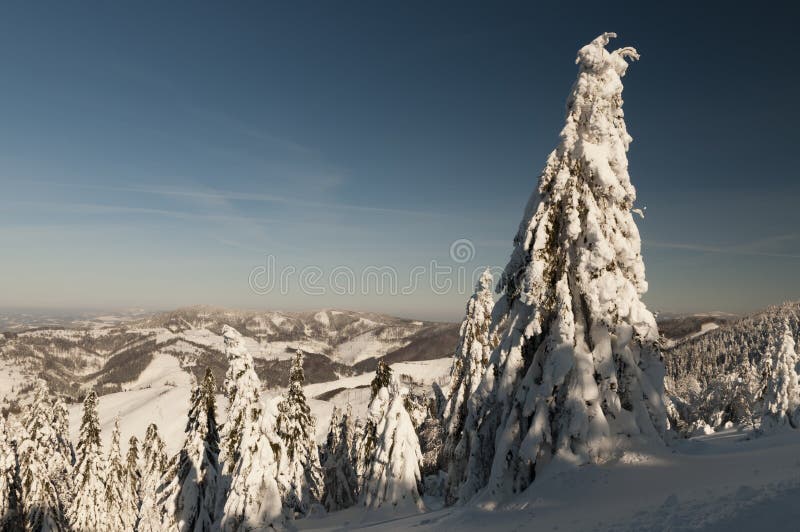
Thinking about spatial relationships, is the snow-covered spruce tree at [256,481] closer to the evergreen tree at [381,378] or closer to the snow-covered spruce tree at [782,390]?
the evergreen tree at [381,378]

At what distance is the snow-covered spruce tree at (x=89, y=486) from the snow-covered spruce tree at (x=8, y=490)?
3.98 metres

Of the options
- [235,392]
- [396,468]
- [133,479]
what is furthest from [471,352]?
[133,479]

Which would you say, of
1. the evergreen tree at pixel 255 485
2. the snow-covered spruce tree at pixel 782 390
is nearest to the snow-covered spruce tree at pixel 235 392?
the evergreen tree at pixel 255 485

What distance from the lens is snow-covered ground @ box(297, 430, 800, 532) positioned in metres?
8.12

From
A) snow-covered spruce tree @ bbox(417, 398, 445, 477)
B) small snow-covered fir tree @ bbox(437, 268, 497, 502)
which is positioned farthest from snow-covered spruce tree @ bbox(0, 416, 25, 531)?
snow-covered spruce tree @ bbox(417, 398, 445, 477)

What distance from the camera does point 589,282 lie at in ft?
40.7

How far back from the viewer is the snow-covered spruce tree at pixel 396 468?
75.1ft

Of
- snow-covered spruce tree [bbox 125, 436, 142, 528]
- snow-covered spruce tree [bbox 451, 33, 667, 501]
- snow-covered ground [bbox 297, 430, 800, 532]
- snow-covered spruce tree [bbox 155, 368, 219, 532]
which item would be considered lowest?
snow-covered spruce tree [bbox 125, 436, 142, 528]

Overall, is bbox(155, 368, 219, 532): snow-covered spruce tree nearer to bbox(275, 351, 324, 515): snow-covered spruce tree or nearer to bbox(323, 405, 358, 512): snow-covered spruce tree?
bbox(275, 351, 324, 515): snow-covered spruce tree

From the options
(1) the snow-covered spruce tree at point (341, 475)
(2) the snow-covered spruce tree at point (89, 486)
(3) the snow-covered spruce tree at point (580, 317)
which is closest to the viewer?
(3) the snow-covered spruce tree at point (580, 317)

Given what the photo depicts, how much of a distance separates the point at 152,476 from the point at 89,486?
18.8 ft

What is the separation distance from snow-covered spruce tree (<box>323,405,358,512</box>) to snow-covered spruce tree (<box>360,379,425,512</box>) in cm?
1387

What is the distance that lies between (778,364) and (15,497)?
60320 millimetres

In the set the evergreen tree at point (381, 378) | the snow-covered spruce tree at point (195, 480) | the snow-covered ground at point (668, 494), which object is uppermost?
the snow-covered ground at point (668, 494)
